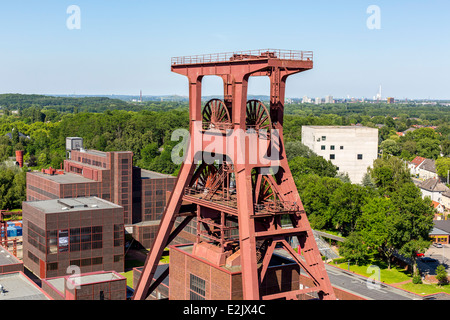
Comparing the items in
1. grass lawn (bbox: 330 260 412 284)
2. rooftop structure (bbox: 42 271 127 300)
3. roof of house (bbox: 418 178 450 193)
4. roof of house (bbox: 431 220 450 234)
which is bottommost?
grass lawn (bbox: 330 260 412 284)

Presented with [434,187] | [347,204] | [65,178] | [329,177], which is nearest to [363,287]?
[347,204]

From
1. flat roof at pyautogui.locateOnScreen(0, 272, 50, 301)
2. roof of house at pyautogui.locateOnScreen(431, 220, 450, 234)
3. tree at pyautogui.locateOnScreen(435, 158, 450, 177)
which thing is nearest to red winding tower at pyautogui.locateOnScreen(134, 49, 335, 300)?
→ flat roof at pyautogui.locateOnScreen(0, 272, 50, 301)

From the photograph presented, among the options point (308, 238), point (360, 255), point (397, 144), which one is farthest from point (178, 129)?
point (308, 238)

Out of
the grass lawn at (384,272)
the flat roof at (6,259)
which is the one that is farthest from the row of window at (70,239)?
the grass lawn at (384,272)

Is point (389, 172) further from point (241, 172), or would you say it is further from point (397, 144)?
point (397, 144)

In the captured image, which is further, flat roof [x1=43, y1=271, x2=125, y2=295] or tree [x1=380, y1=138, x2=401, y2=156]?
tree [x1=380, y1=138, x2=401, y2=156]

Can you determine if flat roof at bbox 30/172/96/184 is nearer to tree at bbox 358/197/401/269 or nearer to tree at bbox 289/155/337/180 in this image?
tree at bbox 358/197/401/269
